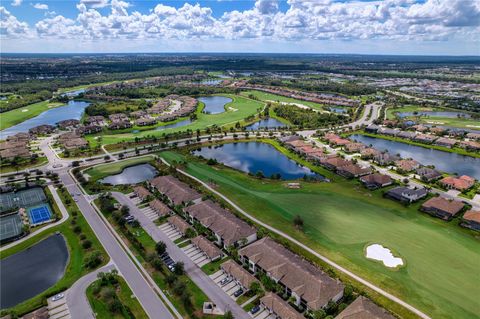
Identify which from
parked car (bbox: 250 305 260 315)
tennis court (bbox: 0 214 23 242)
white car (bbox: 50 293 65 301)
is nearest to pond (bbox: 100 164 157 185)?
tennis court (bbox: 0 214 23 242)

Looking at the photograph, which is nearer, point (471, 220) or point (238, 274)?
point (238, 274)

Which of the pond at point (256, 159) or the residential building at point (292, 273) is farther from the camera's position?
the pond at point (256, 159)

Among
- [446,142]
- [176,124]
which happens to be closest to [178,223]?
[176,124]

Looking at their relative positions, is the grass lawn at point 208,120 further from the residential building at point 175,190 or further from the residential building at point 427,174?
the residential building at point 427,174

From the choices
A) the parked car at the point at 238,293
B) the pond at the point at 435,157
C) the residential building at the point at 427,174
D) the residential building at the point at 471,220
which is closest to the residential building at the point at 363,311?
the parked car at the point at 238,293

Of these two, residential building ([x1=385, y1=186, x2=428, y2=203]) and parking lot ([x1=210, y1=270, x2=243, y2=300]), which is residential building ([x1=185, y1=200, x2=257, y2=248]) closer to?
parking lot ([x1=210, y1=270, x2=243, y2=300])

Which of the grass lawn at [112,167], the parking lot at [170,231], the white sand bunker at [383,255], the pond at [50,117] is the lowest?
the pond at [50,117]

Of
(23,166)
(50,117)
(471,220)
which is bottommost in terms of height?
(50,117)

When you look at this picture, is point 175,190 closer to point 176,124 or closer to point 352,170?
point 352,170
